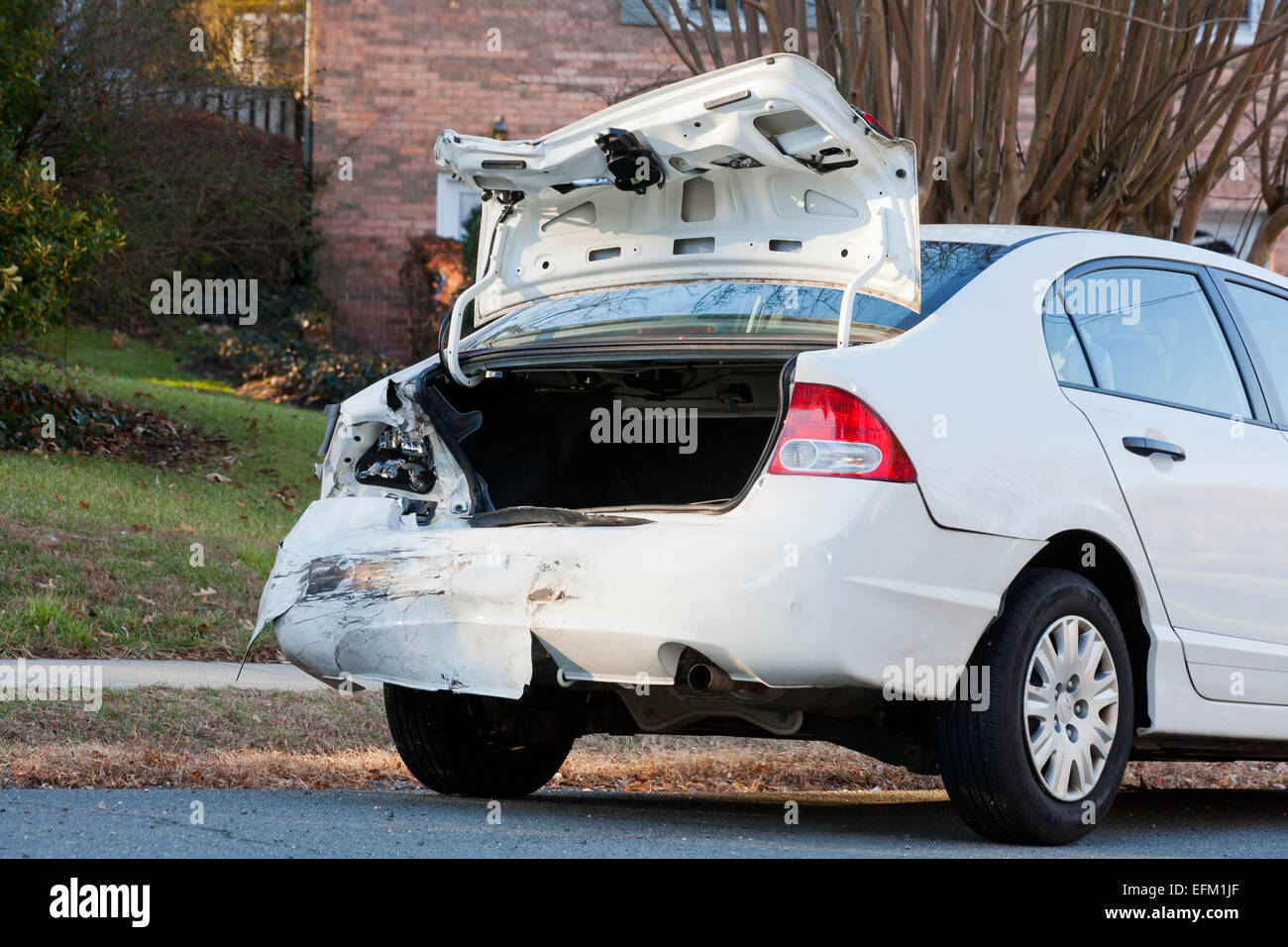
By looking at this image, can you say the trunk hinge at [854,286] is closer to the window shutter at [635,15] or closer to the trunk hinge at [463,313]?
the trunk hinge at [463,313]

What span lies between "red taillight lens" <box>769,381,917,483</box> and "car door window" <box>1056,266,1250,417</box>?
1.02m

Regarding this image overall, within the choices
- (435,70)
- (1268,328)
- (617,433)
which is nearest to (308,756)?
(617,433)

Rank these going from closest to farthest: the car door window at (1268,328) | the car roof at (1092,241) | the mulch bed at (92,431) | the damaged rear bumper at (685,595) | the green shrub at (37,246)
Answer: the damaged rear bumper at (685,595), the car roof at (1092,241), the car door window at (1268,328), the green shrub at (37,246), the mulch bed at (92,431)

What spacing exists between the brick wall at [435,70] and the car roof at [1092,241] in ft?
42.8

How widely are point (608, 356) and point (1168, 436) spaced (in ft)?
5.51

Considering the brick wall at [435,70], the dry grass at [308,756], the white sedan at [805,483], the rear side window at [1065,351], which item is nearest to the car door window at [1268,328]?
the white sedan at [805,483]

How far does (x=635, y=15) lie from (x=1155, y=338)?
13.4 m

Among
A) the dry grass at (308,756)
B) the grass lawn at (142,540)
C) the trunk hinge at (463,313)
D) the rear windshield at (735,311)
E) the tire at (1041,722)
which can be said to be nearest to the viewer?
the tire at (1041,722)

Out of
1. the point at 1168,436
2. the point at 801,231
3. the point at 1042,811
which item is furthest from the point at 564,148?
the point at 1042,811

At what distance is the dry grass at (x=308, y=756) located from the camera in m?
5.61

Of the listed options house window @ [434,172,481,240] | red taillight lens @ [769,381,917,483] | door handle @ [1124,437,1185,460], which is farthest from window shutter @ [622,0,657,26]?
red taillight lens @ [769,381,917,483]

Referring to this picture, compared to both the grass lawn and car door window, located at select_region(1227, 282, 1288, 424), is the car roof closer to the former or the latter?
car door window, located at select_region(1227, 282, 1288, 424)

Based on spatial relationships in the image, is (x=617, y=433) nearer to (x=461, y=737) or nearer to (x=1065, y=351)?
(x=461, y=737)

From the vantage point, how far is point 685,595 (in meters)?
4.07
